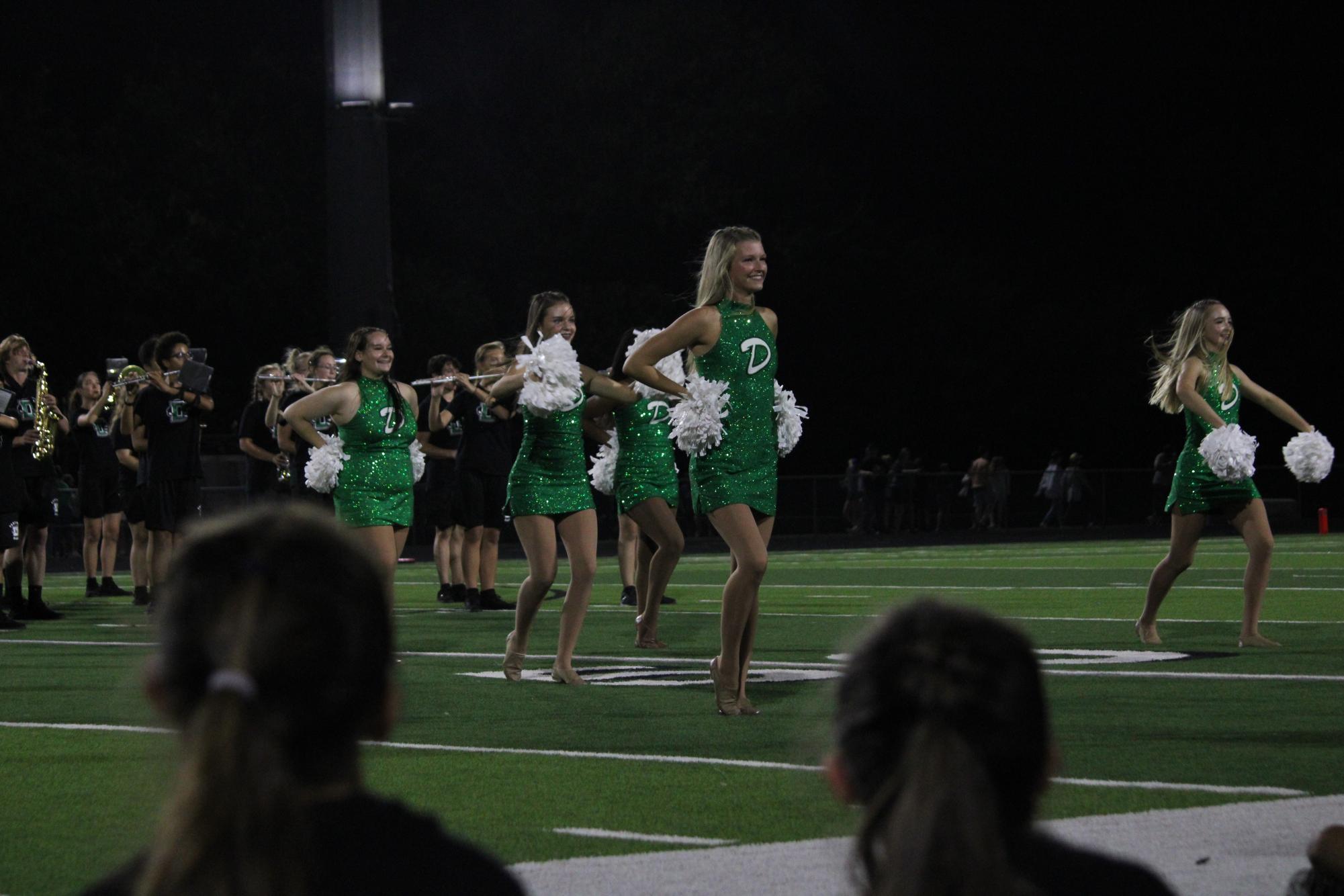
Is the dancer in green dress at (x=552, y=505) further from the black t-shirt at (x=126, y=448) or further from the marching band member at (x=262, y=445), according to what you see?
the black t-shirt at (x=126, y=448)

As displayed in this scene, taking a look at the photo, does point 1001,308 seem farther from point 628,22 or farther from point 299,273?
point 299,273

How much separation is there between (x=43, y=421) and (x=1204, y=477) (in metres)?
8.94

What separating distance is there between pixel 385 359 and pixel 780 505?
31.5 m

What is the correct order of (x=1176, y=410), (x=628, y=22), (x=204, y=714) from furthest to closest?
(x=628, y=22) < (x=1176, y=410) < (x=204, y=714)

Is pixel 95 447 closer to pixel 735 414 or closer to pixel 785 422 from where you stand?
pixel 785 422

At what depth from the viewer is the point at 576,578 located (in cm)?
1045

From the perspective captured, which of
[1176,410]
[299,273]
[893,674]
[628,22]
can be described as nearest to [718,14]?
[628,22]

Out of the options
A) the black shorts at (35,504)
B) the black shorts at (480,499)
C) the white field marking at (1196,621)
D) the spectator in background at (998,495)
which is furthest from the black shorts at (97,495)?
the spectator in background at (998,495)

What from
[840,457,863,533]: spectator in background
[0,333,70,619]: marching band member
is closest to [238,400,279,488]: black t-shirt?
[0,333,70,619]: marching band member

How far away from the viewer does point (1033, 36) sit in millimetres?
58562

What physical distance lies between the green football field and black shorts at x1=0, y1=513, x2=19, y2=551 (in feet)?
2.51

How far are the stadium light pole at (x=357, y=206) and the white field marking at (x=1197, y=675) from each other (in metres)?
15.3

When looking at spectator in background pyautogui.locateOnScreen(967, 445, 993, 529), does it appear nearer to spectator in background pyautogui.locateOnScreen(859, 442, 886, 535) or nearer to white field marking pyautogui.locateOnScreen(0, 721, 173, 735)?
spectator in background pyautogui.locateOnScreen(859, 442, 886, 535)

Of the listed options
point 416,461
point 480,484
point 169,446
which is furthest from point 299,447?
point 416,461
